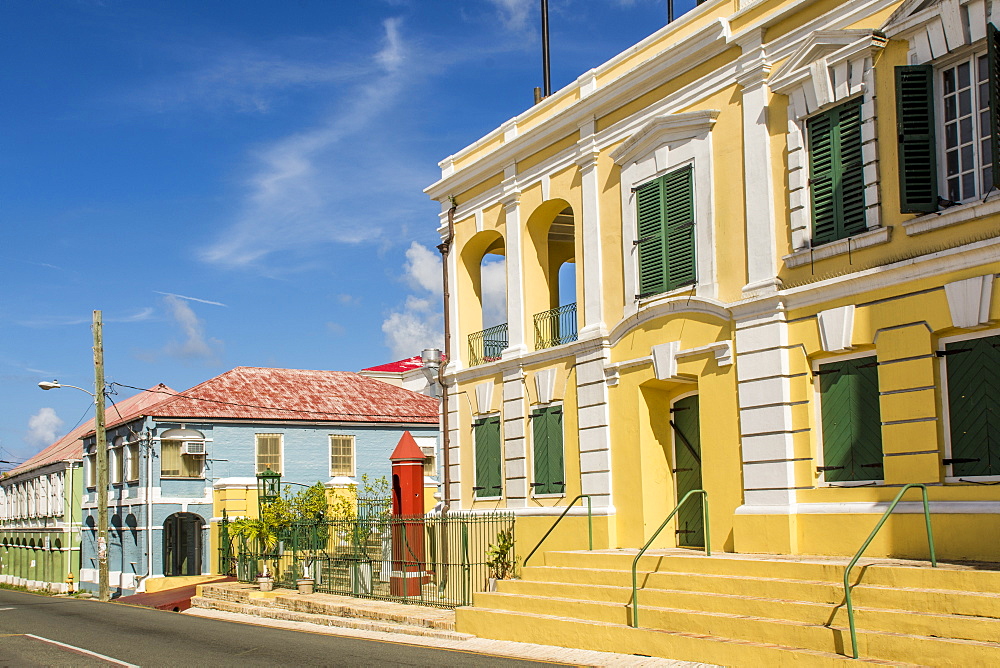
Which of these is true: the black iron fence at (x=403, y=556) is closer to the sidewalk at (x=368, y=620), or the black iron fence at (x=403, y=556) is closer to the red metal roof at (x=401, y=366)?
the sidewalk at (x=368, y=620)

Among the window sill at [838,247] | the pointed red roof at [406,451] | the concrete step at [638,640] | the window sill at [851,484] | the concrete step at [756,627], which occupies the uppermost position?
the window sill at [838,247]

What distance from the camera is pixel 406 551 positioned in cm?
2094

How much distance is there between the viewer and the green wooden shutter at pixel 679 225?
1642 centimetres

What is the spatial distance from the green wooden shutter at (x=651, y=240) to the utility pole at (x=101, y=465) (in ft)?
67.4

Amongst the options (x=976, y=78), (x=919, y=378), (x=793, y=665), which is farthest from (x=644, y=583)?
(x=976, y=78)

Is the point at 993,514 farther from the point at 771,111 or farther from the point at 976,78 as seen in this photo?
the point at 771,111

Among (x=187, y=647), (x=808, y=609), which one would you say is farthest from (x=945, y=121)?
(x=187, y=647)

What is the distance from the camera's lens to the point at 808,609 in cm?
1150

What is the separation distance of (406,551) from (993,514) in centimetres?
1210

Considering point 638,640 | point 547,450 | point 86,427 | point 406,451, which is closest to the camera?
point 638,640

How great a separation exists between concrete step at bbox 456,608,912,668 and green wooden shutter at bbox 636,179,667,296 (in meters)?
5.61

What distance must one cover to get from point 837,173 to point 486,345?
32.8 ft

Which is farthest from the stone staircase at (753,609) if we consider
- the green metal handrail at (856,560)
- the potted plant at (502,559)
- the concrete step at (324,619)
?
the potted plant at (502,559)

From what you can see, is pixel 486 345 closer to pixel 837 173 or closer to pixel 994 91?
pixel 837 173
